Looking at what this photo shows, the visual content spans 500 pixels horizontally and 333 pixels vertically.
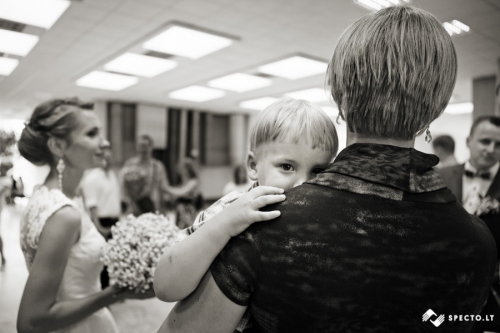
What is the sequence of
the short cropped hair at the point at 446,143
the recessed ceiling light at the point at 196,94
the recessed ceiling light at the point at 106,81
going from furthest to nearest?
the recessed ceiling light at the point at 196,94 → the recessed ceiling light at the point at 106,81 → the short cropped hair at the point at 446,143

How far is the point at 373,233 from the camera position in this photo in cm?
67

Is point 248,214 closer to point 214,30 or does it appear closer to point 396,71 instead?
point 396,71

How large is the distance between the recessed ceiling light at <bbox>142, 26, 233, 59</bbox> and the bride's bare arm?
436cm

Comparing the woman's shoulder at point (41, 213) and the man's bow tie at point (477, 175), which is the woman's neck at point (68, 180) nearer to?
the woman's shoulder at point (41, 213)

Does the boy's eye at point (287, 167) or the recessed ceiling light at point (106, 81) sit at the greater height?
the recessed ceiling light at point (106, 81)

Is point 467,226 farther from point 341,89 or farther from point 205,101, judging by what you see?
point 205,101

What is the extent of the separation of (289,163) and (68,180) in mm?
1191

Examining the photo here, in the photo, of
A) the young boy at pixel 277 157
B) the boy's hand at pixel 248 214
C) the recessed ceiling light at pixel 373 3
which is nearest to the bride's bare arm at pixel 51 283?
the young boy at pixel 277 157

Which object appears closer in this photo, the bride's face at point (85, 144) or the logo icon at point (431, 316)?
the logo icon at point (431, 316)

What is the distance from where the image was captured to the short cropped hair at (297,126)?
1040mm

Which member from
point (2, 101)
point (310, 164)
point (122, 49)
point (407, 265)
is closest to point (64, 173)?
point (2, 101)

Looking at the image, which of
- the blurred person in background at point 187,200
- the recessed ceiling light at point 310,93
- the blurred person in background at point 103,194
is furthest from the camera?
the recessed ceiling light at point 310,93

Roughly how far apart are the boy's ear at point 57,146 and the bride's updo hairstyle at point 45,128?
1cm

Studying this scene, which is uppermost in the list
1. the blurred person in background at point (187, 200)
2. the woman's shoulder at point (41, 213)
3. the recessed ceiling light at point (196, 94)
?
the recessed ceiling light at point (196, 94)
